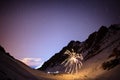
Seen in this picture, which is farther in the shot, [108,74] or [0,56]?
[108,74]

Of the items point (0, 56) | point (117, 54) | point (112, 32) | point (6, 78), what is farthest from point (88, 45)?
point (6, 78)

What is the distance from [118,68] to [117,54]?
14.8m

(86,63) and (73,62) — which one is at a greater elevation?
(73,62)

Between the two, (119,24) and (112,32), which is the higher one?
(119,24)

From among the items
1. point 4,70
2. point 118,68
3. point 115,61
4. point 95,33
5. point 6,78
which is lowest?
point 6,78

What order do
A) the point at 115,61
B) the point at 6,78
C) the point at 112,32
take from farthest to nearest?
the point at 112,32, the point at 115,61, the point at 6,78

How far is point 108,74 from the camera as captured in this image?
6888 centimetres

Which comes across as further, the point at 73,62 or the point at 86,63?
the point at 73,62

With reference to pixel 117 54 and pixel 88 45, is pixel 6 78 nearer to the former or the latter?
pixel 117 54

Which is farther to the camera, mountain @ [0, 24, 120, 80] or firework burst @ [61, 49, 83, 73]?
firework burst @ [61, 49, 83, 73]

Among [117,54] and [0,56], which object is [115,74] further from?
[0,56]

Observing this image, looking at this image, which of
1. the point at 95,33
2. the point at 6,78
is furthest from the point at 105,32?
the point at 6,78

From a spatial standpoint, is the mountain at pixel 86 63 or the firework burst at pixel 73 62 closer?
the mountain at pixel 86 63

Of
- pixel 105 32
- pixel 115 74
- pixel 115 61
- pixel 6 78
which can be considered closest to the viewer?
pixel 6 78
